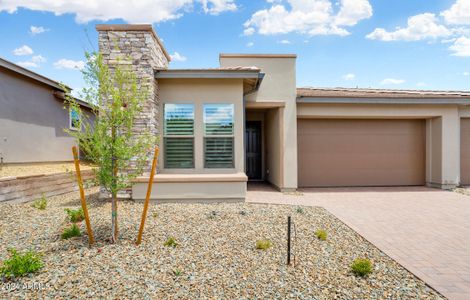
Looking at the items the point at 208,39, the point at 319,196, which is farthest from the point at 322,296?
the point at 208,39

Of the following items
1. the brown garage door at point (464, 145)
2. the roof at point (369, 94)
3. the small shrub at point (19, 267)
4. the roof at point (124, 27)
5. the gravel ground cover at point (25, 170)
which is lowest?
the small shrub at point (19, 267)

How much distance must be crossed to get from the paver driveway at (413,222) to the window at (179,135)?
2.21 meters

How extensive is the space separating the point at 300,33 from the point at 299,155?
5.62 m

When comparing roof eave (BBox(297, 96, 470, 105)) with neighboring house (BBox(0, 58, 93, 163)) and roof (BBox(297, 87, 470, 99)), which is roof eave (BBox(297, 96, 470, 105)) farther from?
neighboring house (BBox(0, 58, 93, 163))

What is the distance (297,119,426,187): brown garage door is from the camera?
28.4 feet

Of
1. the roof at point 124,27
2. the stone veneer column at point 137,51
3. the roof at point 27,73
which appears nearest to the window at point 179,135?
the stone veneer column at point 137,51

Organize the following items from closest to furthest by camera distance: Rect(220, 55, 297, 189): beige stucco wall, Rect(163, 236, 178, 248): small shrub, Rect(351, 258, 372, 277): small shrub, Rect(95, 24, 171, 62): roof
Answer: Rect(351, 258, 372, 277): small shrub < Rect(163, 236, 178, 248): small shrub < Rect(95, 24, 171, 62): roof < Rect(220, 55, 297, 189): beige stucco wall

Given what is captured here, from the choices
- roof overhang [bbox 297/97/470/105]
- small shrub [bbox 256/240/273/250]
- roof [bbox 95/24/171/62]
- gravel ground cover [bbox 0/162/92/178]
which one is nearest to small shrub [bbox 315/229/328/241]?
small shrub [bbox 256/240/273/250]

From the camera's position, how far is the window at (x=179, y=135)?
6879 mm

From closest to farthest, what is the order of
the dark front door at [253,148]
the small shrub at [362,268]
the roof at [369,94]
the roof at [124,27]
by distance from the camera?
the small shrub at [362,268] → the roof at [124,27] → the roof at [369,94] → the dark front door at [253,148]

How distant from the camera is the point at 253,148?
10047 millimetres

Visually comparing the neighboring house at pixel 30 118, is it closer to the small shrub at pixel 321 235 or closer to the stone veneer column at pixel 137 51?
the stone veneer column at pixel 137 51

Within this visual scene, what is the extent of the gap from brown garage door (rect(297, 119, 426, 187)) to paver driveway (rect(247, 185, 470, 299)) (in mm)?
562

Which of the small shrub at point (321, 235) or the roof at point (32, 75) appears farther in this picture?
the roof at point (32, 75)
